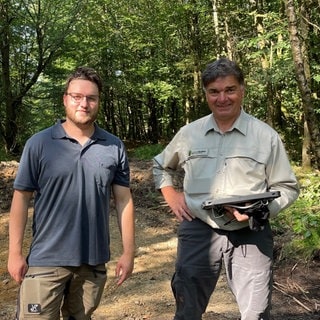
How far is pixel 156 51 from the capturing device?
20500 mm

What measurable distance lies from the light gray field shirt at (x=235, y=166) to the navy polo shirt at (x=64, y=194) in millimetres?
564

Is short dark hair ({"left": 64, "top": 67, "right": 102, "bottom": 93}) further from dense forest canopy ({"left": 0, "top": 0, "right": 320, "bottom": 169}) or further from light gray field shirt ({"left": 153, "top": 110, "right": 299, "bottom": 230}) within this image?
dense forest canopy ({"left": 0, "top": 0, "right": 320, "bottom": 169})

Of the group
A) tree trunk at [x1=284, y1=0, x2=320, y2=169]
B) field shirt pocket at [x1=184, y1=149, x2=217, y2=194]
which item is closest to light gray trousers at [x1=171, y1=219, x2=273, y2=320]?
field shirt pocket at [x1=184, y1=149, x2=217, y2=194]

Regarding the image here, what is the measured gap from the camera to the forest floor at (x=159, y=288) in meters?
4.18

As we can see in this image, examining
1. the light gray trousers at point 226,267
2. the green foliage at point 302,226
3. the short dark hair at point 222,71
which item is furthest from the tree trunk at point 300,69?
the light gray trousers at point 226,267

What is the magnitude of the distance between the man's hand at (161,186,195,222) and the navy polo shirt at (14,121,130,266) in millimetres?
514

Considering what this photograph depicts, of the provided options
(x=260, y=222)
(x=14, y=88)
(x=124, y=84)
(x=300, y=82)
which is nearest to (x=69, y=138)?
(x=260, y=222)

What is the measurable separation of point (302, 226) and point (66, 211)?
15.0 feet

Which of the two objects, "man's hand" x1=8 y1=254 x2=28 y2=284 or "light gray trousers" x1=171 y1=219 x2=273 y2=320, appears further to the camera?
"light gray trousers" x1=171 y1=219 x2=273 y2=320

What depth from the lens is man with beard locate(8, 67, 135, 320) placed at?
7.24ft

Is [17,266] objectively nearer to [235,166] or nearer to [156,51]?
[235,166]

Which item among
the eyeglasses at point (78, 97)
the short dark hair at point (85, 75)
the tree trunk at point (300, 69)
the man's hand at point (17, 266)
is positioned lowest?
the man's hand at point (17, 266)

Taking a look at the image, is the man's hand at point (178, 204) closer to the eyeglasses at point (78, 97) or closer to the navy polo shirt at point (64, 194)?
the navy polo shirt at point (64, 194)

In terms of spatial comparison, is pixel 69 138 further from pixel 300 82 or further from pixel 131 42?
pixel 131 42
